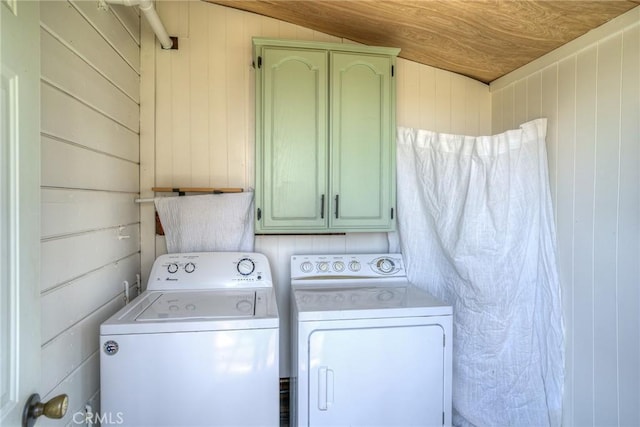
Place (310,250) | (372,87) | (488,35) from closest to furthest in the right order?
(488,35), (372,87), (310,250)

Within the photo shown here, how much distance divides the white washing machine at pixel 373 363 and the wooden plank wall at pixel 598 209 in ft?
2.22

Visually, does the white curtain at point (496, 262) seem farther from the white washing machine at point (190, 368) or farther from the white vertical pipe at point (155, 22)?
the white vertical pipe at point (155, 22)

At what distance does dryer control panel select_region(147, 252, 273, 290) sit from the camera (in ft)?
5.63

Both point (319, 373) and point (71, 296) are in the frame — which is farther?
point (319, 373)

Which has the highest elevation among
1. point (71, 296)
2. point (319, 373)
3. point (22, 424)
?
point (71, 296)

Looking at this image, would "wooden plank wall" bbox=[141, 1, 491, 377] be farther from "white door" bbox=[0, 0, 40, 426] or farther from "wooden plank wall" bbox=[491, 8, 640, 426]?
"wooden plank wall" bbox=[491, 8, 640, 426]

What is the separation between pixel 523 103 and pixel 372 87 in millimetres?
931

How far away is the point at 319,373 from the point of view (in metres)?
1.36

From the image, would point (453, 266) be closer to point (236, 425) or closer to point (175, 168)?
point (236, 425)

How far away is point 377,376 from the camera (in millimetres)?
1385

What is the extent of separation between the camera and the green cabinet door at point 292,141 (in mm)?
1702

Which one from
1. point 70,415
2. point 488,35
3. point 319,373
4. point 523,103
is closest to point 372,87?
point 488,35

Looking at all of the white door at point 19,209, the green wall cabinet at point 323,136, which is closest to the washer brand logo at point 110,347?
the white door at point 19,209

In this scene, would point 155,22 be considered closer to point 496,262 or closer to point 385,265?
point 385,265
